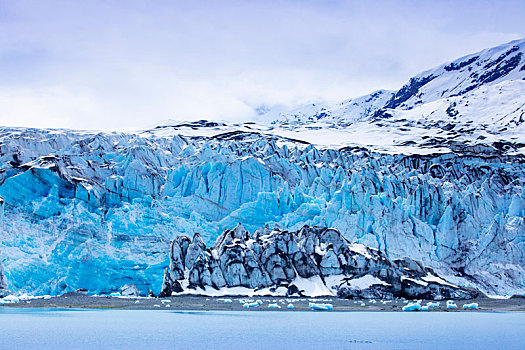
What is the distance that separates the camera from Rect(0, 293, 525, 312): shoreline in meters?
35.4

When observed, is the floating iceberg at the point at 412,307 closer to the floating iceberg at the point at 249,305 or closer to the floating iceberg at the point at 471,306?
the floating iceberg at the point at 471,306

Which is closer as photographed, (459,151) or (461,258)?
(461,258)

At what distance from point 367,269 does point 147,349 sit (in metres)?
23.9

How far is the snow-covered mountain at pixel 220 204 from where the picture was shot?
43.4m

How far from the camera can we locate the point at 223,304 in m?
37.9

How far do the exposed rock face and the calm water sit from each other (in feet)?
22.5

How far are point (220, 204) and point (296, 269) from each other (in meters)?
11.2

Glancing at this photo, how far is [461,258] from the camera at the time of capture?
4716 cm

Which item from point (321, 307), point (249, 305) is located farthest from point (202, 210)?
point (321, 307)

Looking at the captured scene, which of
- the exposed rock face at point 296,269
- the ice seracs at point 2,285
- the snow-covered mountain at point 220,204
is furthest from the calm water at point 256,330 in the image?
the snow-covered mountain at point 220,204

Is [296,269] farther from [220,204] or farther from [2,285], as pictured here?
[2,285]

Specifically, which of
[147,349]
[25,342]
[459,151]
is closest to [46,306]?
[25,342]

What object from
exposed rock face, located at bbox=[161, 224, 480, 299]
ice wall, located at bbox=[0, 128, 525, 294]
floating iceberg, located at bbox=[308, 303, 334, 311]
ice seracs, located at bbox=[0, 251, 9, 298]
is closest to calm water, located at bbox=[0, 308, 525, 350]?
floating iceberg, located at bbox=[308, 303, 334, 311]

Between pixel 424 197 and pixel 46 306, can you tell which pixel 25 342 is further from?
pixel 424 197
